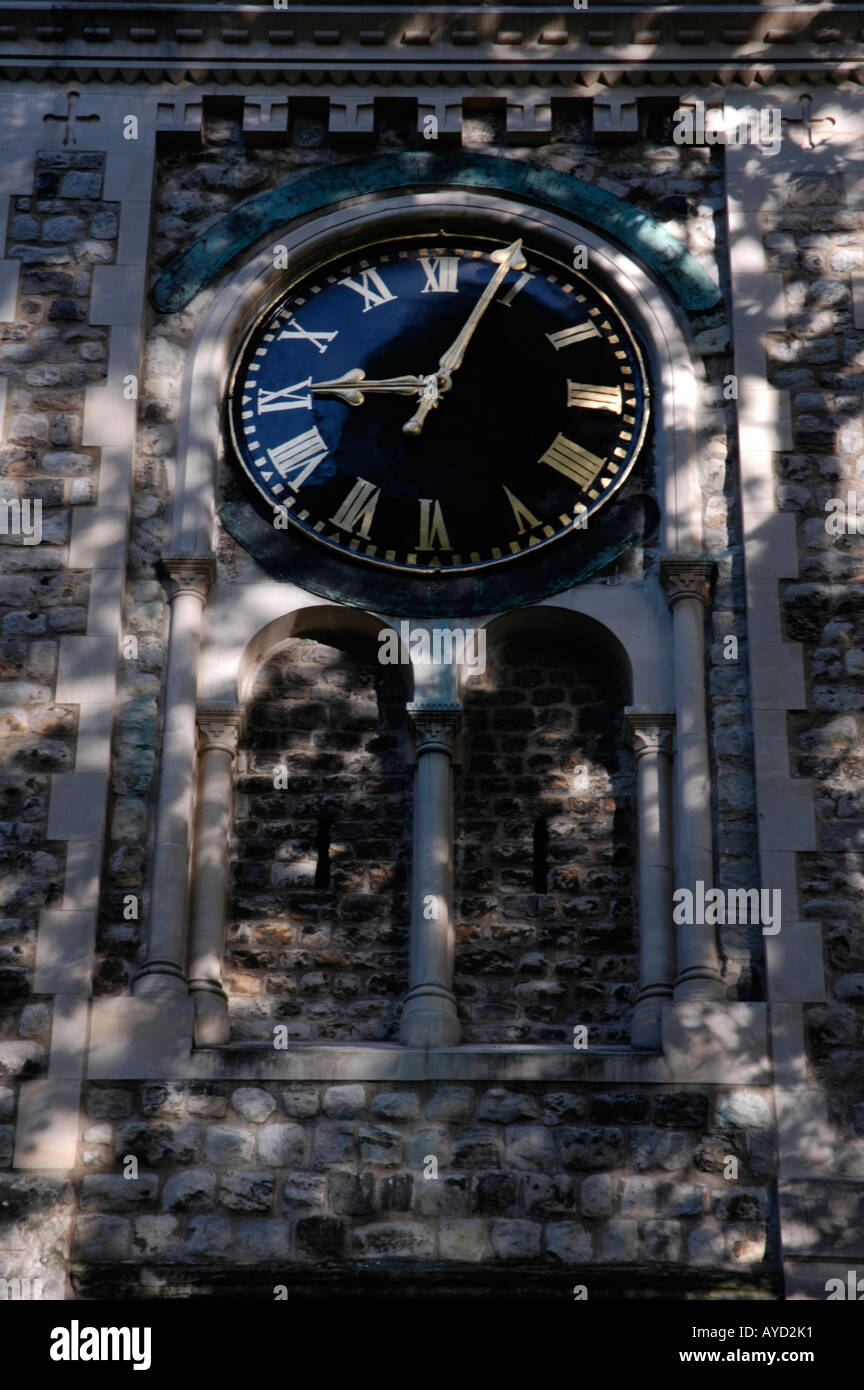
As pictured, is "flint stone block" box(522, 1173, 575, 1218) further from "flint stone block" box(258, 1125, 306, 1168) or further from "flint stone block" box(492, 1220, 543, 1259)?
"flint stone block" box(258, 1125, 306, 1168)

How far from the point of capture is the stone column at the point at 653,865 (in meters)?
11.9

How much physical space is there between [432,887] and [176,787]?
1325mm

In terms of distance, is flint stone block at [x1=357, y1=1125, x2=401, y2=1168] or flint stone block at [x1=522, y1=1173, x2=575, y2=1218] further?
flint stone block at [x1=357, y1=1125, x2=401, y2=1168]

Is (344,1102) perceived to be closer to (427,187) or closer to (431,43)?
(427,187)

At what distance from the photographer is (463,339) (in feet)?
45.4

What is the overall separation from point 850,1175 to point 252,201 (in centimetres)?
638

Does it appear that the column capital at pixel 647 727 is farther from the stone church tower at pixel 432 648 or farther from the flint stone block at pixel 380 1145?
the flint stone block at pixel 380 1145

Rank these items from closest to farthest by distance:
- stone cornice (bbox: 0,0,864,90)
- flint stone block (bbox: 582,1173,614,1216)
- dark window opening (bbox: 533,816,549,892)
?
flint stone block (bbox: 582,1173,614,1216) → dark window opening (bbox: 533,816,549,892) → stone cornice (bbox: 0,0,864,90)

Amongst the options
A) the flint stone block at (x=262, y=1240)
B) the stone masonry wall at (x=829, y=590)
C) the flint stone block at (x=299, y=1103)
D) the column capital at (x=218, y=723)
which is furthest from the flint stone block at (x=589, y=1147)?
the column capital at (x=218, y=723)

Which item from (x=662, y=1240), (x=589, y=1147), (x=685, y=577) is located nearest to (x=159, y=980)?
(x=589, y=1147)

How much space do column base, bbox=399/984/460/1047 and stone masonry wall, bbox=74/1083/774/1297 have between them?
295 mm

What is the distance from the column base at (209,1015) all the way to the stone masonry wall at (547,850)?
112 cm

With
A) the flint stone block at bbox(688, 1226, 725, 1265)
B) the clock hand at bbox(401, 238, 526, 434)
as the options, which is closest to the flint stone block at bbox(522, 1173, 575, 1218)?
the flint stone block at bbox(688, 1226, 725, 1265)

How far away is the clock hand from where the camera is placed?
13617 mm
